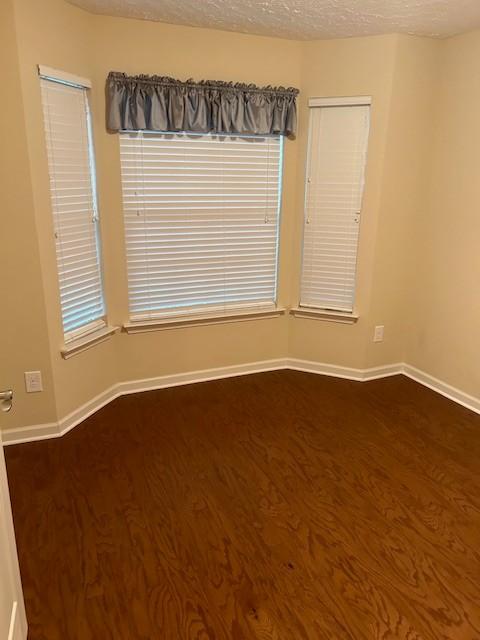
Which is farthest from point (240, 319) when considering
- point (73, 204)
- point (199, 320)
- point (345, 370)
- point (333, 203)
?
point (73, 204)

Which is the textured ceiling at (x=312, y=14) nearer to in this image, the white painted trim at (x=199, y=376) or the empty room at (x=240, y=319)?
the empty room at (x=240, y=319)

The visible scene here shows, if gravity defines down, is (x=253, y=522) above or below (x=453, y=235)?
below

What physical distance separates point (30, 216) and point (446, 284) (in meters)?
2.81

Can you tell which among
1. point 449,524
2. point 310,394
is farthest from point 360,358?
point 449,524

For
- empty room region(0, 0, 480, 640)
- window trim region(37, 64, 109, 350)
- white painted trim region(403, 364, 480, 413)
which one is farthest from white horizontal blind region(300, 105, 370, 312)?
window trim region(37, 64, 109, 350)

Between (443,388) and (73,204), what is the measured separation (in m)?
2.90

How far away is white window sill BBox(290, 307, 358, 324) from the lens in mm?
3621

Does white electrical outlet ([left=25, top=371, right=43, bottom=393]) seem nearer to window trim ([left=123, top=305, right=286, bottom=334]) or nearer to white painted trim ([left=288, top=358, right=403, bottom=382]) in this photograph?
window trim ([left=123, top=305, right=286, bottom=334])

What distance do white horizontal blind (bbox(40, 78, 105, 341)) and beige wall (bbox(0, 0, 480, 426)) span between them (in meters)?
0.08

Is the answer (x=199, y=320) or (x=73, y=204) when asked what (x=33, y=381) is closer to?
(x=73, y=204)

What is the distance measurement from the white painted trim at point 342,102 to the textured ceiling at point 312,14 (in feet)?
1.25

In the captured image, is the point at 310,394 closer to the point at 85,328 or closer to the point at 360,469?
the point at 360,469

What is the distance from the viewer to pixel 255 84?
3232 millimetres

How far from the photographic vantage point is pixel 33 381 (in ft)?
9.11
